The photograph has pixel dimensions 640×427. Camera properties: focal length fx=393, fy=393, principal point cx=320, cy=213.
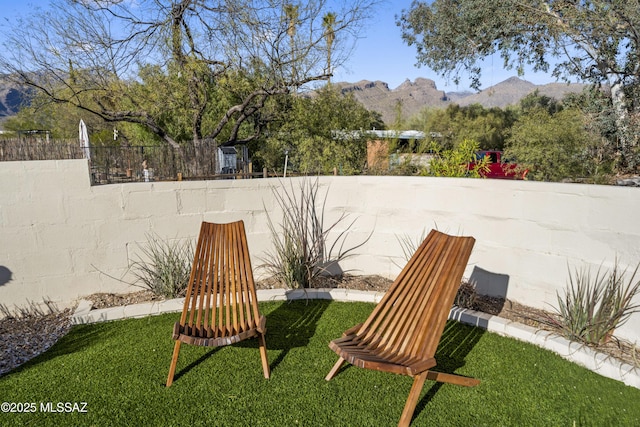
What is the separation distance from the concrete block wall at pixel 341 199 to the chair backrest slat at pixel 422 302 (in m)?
1.43

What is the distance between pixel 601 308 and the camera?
3.14 m

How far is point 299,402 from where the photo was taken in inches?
103

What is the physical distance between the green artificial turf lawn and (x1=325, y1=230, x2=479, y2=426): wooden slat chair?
0.21m

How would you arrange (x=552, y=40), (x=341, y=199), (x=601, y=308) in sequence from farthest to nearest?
(x=552, y=40) → (x=341, y=199) → (x=601, y=308)

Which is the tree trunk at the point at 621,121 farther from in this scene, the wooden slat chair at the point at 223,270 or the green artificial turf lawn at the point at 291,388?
the wooden slat chair at the point at 223,270

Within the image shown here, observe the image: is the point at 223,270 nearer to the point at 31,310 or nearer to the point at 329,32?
the point at 31,310

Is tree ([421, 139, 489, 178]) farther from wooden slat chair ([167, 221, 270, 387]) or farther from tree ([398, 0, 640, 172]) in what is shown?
tree ([398, 0, 640, 172])

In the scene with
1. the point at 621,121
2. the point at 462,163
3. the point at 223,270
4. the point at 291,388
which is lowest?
the point at 291,388

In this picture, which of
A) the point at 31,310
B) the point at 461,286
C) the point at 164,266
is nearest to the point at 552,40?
the point at 461,286

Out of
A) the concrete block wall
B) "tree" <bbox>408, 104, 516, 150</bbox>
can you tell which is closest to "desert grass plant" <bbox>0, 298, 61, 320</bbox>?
the concrete block wall

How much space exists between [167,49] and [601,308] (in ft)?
36.1

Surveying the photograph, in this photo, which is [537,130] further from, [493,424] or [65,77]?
[65,77]

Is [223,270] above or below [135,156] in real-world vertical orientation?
below

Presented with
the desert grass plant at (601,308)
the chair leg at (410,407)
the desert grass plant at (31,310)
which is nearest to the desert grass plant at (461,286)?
the desert grass plant at (601,308)
